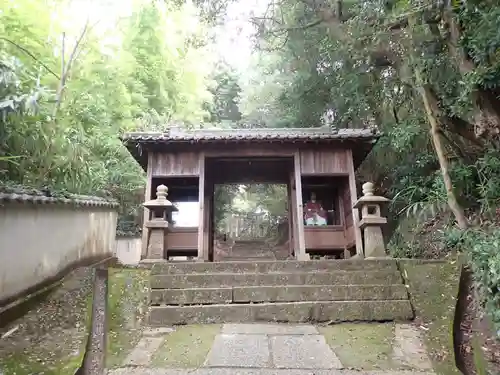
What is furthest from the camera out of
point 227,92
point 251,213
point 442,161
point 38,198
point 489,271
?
point 227,92

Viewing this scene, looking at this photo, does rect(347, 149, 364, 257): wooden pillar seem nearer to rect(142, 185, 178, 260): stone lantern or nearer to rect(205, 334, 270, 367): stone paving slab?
rect(142, 185, 178, 260): stone lantern

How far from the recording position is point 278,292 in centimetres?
488

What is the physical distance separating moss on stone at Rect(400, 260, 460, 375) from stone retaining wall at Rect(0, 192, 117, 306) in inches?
174

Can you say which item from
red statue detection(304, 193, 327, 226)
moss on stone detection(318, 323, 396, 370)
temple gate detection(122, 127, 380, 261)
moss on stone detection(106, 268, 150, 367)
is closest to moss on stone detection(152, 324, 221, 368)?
moss on stone detection(106, 268, 150, 367)

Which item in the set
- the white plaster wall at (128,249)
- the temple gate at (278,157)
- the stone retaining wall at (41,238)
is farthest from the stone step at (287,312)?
the white plaster wall at (128,249)

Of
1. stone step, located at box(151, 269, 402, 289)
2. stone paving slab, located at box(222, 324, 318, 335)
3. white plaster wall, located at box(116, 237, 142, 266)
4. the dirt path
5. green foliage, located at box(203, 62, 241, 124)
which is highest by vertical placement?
green foliage, located at box(203, 62, 241, 124)

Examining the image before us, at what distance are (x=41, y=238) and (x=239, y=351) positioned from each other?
2953mm

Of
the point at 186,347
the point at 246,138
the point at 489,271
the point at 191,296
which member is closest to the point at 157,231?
the point at 191,296

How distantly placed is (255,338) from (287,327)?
551 mm

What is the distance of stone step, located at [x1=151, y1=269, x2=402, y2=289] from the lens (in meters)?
5.13

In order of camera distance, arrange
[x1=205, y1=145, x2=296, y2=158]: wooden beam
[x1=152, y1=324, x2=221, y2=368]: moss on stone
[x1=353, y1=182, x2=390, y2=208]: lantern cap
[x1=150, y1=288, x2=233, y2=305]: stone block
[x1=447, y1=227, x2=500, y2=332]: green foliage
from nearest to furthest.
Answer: [x1=447, y1=227, x2=500, y2=332]: green foliage
[x1=152, y1=324, x2=221, y2=368]: moss on stone
[x1=150, y1=288, x2=233, y2=305]: stone block
[x1=353, y1=182, x2=390, y2=208]: lantern cap
[x1=205, y1=145, x2=296, y2=158]: wooden beam

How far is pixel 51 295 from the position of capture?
14.9 ft

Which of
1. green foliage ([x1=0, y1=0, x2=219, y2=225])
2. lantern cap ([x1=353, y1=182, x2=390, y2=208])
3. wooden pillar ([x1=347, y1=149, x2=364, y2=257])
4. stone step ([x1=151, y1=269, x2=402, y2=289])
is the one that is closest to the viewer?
green foliage ([x1=0, y1=0, x2=219, y2=225])

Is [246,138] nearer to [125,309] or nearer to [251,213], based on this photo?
[125,309]
